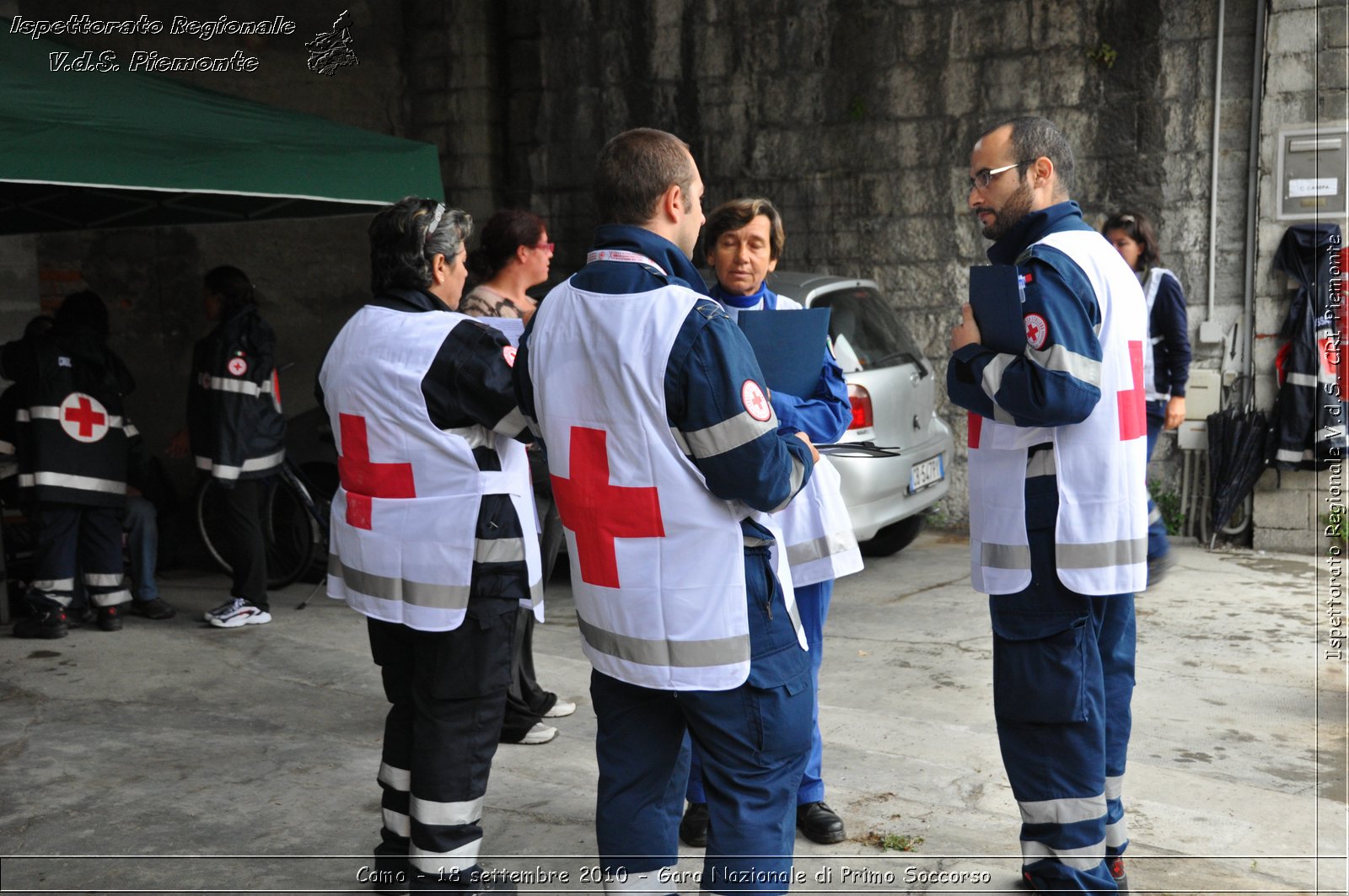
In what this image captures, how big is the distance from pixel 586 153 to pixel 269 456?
174 inches

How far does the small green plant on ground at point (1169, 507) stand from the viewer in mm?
7785

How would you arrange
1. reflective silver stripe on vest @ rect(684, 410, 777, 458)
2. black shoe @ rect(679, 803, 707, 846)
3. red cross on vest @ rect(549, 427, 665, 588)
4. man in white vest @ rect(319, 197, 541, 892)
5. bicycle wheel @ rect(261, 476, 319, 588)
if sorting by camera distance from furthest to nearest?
bicycle wheel @ rect(261, 476, 319, 588)
black shoe @ rect(679, 803, 707, 846)
man in white vest @ rect(319, 197, 541, 892)
red cross on vest @ rect(549, 427, 665, 588)
reflective silver stripe on vest @ rect(684, 410, 777, 458)

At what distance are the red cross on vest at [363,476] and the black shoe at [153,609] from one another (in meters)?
3.81

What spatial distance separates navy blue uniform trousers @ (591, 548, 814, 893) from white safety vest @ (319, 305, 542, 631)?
64cm

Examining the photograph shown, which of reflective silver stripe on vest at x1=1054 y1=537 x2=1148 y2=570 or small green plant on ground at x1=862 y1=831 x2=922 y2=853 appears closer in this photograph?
reflective silver stripe on vest at x1=1054 y1=537 x2=1148 y2=570

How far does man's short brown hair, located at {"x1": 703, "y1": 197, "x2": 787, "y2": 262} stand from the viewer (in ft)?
11.4

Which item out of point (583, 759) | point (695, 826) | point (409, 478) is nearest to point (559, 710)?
point (583, 759)

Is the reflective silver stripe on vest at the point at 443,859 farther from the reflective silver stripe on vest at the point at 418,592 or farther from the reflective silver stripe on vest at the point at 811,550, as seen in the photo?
the reflective silver stripe on vest at the point at 811,550

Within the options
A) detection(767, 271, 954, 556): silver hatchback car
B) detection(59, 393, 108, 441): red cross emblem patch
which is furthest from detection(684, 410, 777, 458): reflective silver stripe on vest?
detection(59, 393, 108, 441): red cross emblem patch

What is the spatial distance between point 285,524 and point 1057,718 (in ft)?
18.3

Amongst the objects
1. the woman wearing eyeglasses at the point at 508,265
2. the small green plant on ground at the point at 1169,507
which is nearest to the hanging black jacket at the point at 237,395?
the woman wearing eyeglasses at the point at 508,265

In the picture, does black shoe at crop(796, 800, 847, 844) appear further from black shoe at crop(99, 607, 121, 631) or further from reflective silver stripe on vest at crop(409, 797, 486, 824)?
black shoe at crop(99, 607, 121, 631)

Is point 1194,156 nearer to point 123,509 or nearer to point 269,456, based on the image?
point 269,456

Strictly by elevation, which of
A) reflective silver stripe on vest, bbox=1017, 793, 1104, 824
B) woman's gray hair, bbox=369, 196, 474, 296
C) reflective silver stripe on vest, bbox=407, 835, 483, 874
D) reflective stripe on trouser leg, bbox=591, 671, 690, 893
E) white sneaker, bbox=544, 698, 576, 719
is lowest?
white sneaker, bbox=544, 698, 576, 719
